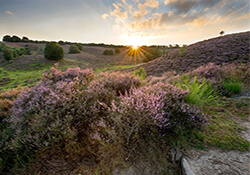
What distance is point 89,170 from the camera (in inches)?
69.3

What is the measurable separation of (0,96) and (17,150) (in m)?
4.49

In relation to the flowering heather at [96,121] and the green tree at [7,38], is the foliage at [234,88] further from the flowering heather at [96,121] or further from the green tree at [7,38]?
the green tree at [7,38]

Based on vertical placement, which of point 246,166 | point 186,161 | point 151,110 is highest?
point 151,110

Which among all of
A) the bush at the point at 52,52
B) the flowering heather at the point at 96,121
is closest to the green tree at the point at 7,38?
the bush at the point at 52,52

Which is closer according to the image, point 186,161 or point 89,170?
point 186,161

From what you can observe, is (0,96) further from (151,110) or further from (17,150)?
(151,110)

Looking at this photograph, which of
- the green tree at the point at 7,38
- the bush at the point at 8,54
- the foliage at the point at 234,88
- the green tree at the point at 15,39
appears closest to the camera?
the foliage at the point at 234,88

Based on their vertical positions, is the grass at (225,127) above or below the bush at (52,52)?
below

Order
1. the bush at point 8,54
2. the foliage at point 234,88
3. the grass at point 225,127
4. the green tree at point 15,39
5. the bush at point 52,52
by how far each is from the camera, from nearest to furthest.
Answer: the grass at point 225,127 < the foliage at point 234,88 < the bush at point 8,54 < the bush at point 52,52 < the green tree at point 15,39

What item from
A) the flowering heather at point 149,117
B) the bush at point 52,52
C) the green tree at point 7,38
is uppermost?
the green tree at point 7,38

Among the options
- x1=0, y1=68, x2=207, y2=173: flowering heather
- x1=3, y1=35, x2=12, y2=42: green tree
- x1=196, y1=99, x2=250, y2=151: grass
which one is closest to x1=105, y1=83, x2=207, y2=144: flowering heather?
x1=0, y1=68, x2=207, y2=173: flowering heather

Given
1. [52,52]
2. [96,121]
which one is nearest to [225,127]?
[96,121]

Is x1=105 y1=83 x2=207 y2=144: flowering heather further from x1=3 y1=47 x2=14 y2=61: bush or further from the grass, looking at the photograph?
x1=3 y1=47 x2=14 y2=61: bush

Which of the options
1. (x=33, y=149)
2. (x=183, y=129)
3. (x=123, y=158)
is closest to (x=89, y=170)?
(x=123, y=158)
